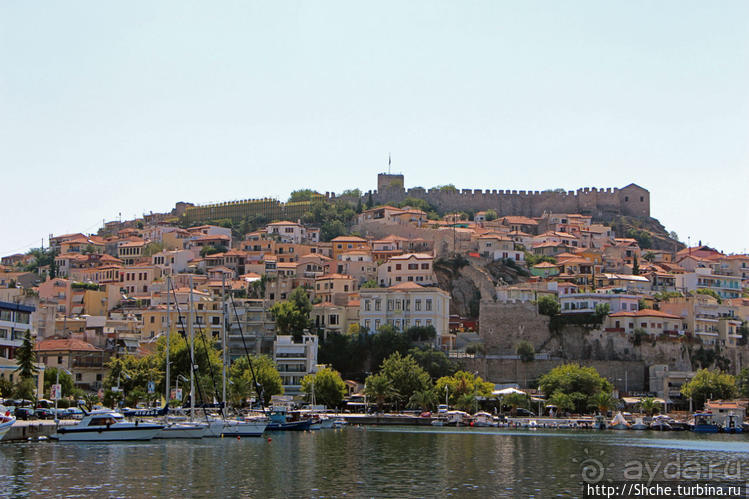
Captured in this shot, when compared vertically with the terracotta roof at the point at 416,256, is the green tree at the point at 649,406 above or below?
below

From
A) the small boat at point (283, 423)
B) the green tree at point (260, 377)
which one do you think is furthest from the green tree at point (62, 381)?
the small boat at point (283, 423)

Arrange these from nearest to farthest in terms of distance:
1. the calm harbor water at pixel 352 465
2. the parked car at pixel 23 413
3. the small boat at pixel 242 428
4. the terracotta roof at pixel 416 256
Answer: the calm harbor water at pixel 352 465 → the parked car at pixel 23 413 → the small boat at pixel 242 428 → the terracotta roof at pixel 416 256

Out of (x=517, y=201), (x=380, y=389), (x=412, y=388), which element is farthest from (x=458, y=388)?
(x=517, y=201)

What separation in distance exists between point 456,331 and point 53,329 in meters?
30.9

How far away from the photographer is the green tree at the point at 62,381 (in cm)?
6306

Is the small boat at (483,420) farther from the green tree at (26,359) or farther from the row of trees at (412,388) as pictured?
the green tree at (26,359)

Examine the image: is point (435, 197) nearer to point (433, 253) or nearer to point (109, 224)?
point (433, 253)

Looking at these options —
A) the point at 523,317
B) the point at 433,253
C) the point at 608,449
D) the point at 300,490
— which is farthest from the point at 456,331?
the point at 300,490

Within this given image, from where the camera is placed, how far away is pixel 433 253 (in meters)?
101

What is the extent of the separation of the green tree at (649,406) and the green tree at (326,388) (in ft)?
68.4

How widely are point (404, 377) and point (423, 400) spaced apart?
87.4 inches

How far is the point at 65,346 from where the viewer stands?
244 feet

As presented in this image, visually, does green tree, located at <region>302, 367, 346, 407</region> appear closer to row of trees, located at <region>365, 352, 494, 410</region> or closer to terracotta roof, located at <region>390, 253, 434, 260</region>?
row of trees, located at <region>365, 352, 494, 410</region>

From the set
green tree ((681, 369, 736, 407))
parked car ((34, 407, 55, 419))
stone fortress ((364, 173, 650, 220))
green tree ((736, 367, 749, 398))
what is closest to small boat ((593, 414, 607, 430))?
green tree ((681, 369, 736, 407))
